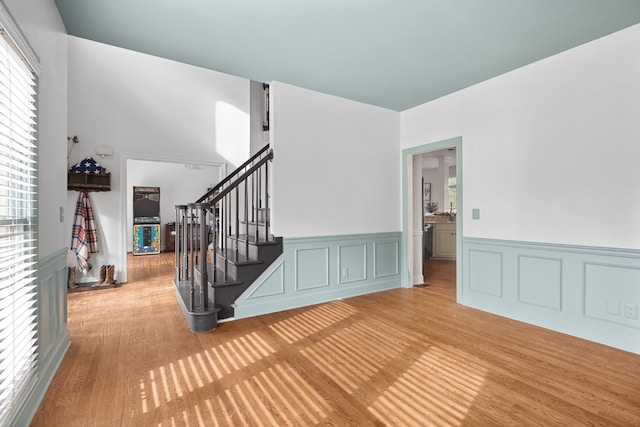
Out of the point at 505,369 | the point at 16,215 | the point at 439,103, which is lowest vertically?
the point at 505,369

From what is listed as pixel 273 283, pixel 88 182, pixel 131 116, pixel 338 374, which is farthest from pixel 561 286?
pixel 131 116

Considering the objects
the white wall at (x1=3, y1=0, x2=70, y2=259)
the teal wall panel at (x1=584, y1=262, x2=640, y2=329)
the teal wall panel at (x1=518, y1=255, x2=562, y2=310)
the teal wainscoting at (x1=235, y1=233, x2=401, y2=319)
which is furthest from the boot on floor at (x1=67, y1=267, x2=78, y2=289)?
the teal wall panel at (x1=584, y1=262, x2=640, y2=329)

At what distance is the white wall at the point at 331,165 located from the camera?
11.8 feet

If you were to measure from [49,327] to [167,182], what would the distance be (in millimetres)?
7320

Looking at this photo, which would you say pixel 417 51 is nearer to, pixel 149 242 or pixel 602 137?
pixel 602 137

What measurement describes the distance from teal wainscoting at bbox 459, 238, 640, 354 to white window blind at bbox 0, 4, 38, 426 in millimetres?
3963

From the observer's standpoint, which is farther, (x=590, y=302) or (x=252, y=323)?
(x=252, y=323)

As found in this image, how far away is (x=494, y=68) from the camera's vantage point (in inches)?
127

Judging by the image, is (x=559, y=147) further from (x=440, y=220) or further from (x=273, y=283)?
(x=440, y=220)

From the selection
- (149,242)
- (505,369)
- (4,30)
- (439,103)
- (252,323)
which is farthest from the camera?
(149,242)

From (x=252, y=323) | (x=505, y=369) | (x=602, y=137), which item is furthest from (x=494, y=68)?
(x=252, y=323)

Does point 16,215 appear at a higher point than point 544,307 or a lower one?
higher

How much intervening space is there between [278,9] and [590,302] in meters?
3.59

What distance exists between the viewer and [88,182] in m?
4.71
